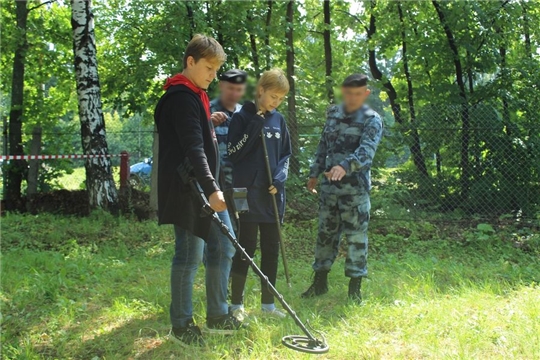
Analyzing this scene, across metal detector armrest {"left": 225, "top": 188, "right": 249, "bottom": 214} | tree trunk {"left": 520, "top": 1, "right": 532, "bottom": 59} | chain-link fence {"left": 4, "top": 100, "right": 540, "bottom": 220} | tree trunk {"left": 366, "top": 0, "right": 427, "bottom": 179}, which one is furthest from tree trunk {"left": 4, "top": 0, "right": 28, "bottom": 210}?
tree trunk {"left": 520, "top": 1, "right": 532, "bottom": 59}

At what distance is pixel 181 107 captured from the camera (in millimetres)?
3090

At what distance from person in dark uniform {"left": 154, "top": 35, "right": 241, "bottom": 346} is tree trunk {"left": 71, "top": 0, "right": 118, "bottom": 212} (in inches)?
227

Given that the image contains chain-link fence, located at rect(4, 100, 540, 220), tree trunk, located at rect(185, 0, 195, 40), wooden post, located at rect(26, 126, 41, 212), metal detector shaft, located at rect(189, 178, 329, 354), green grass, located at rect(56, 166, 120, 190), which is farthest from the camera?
green grass, located at rect(56, 166, 120, 190)

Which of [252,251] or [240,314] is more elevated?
[252,251]

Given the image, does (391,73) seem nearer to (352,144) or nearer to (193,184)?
(352,144)

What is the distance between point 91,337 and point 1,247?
393cm

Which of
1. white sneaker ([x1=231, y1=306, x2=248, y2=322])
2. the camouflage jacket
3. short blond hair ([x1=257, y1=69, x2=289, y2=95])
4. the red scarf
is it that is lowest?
white sneaker ([x1=231, y1=306, x2=248, y2=322])

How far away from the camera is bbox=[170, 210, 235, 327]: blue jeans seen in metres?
3.22

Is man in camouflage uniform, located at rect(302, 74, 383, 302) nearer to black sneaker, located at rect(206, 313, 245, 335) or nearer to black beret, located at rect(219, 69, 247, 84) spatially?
black beret, located at rect(219, 69, 247, 84)

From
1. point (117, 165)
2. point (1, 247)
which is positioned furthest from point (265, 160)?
point (117, 165)

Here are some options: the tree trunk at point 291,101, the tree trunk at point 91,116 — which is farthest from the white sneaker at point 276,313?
the tree trunk at point 91,116

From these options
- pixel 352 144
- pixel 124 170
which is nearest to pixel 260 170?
pixel 352 144

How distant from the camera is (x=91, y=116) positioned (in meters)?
8.81

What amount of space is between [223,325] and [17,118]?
9.65 metres
